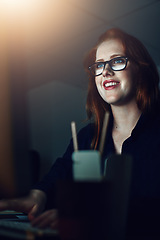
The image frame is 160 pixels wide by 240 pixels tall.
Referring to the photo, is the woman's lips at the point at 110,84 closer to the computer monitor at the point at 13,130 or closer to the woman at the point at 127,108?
the woman at the point at 127,108

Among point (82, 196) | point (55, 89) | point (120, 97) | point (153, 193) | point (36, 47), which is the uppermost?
point (36, 47)

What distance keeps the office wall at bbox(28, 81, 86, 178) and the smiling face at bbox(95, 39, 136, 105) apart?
11.0 ft

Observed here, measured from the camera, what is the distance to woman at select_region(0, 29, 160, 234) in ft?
3.80

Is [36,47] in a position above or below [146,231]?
above

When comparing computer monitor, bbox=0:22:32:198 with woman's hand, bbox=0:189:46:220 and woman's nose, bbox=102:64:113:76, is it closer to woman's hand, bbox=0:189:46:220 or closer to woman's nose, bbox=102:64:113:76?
woman's hand, bbox=0:189:46:220

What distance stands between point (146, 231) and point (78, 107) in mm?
4348

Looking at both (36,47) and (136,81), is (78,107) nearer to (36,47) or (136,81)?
→ (36,47)

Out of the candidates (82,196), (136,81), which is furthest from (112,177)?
(136,81)

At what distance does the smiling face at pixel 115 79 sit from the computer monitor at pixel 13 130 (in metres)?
0.69

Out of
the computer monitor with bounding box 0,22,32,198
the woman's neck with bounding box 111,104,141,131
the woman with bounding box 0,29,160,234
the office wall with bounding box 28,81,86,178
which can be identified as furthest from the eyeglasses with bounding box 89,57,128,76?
the office wall with bounding box 28,81,86,178

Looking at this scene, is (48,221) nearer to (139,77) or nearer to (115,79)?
(115,79)

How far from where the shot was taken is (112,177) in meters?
0.58

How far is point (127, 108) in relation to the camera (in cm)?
134

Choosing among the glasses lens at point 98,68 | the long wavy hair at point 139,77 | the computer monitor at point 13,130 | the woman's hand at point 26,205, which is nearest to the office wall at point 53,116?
the long wavy hair at point 139,77
